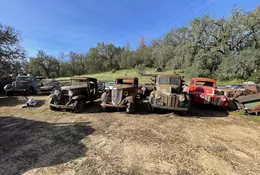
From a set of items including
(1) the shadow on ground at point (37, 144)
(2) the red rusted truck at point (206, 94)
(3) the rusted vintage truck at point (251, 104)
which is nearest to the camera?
(1) the shadow on ground at point (37, 144)

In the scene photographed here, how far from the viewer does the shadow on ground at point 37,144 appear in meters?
2.78

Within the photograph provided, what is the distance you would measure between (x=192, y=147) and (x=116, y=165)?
204 cm

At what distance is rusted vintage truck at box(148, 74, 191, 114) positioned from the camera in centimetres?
582

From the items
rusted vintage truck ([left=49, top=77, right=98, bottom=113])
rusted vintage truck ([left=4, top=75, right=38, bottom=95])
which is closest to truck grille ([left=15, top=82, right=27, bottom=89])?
rusted vintage truck ([left=4, top=75, right=38, bottom=95])

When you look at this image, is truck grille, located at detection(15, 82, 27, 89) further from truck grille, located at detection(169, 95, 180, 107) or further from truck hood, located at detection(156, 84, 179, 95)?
truck grille, located at detection(169, 95, 180, 107)

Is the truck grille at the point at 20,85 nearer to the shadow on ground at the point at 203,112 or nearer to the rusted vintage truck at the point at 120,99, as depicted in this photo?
the rusted vintage truck at the point at 120,99

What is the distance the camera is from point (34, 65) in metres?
45.1

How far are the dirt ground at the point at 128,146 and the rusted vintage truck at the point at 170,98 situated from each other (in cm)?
61

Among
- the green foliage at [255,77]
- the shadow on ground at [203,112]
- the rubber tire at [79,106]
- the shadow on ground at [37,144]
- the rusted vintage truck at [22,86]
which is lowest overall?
the shadow on ground at [37,144]

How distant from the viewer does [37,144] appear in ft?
11.6

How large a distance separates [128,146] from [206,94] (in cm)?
576

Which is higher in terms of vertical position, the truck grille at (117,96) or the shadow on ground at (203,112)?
the truck grille at (117,96)

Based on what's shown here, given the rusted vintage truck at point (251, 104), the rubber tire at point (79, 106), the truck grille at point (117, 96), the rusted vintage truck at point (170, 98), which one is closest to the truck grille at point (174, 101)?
the rusted vintage truck at point (170, 98)

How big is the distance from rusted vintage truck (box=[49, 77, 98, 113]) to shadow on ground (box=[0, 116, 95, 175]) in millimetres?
1357
